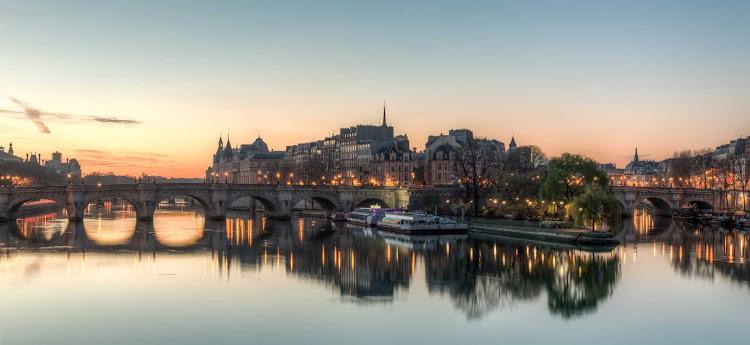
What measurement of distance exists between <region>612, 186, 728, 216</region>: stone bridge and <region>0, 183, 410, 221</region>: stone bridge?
3300cm

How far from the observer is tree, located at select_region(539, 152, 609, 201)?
78.4 m

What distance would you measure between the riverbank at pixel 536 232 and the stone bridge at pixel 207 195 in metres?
27.4

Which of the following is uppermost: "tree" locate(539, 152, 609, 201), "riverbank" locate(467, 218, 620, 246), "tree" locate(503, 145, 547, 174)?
"tree" locate(503, 145, 547, 174)

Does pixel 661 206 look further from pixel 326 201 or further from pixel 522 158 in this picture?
pixel 326 201

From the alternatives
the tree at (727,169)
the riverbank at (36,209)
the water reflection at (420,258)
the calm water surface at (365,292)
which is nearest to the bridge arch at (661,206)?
the tree at (727,169)

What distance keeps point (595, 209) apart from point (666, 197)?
55063 mm

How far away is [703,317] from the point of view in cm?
3622

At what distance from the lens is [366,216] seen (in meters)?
95.9

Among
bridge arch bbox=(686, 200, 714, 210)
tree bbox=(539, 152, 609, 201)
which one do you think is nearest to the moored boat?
tree bbox=(539, 152, 609, 201)

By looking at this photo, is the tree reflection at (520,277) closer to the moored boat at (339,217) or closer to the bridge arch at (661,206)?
the moored boat at (339,217)

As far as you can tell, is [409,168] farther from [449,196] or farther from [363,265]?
[363,265]

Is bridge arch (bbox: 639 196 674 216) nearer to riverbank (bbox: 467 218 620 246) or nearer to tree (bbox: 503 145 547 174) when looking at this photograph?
tree (bbox: 503 145 547 174)

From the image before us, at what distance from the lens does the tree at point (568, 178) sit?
78.4m

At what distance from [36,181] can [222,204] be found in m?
93.0
